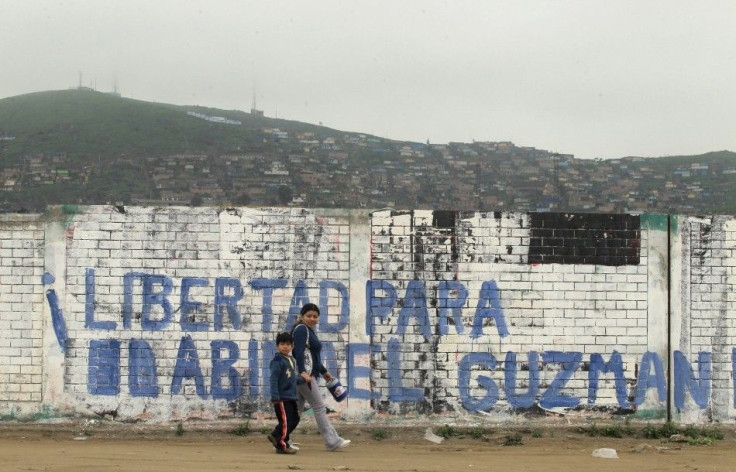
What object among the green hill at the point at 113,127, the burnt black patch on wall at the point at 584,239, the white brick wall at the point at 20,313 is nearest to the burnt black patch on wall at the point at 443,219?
the burnt black patch on wall at the point at 584,239

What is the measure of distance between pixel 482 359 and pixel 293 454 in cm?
279

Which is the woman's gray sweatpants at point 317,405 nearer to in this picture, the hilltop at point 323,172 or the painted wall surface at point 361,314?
the painted wall surface at point 361,314

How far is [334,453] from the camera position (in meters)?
9.28

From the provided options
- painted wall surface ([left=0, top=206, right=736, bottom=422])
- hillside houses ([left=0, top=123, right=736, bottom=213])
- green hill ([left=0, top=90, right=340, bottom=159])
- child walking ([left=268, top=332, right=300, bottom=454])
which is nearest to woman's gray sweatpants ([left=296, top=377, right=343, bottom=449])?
child walking ([left=268, top=332, right=300, bottom=454])

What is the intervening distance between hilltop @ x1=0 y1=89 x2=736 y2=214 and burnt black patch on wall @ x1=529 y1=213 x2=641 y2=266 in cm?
3859

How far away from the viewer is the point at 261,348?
10.7 metres

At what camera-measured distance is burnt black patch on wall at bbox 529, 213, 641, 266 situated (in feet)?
35.8

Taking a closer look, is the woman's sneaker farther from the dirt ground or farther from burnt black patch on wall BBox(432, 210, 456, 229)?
burnt black patch on wall BBox(432, 210, 456, 229)

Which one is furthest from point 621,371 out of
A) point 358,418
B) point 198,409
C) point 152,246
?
point 152,246

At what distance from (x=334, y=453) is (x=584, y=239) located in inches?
158

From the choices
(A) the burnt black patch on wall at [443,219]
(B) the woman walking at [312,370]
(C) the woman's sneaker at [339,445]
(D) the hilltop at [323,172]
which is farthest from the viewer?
(D) the hilltop at [323,172]

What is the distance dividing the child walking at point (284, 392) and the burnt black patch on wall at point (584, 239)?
3436 millimetres

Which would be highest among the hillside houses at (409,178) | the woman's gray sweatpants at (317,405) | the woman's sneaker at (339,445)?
the hillside houses at (409,178)

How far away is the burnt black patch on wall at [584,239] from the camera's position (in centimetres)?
1092
